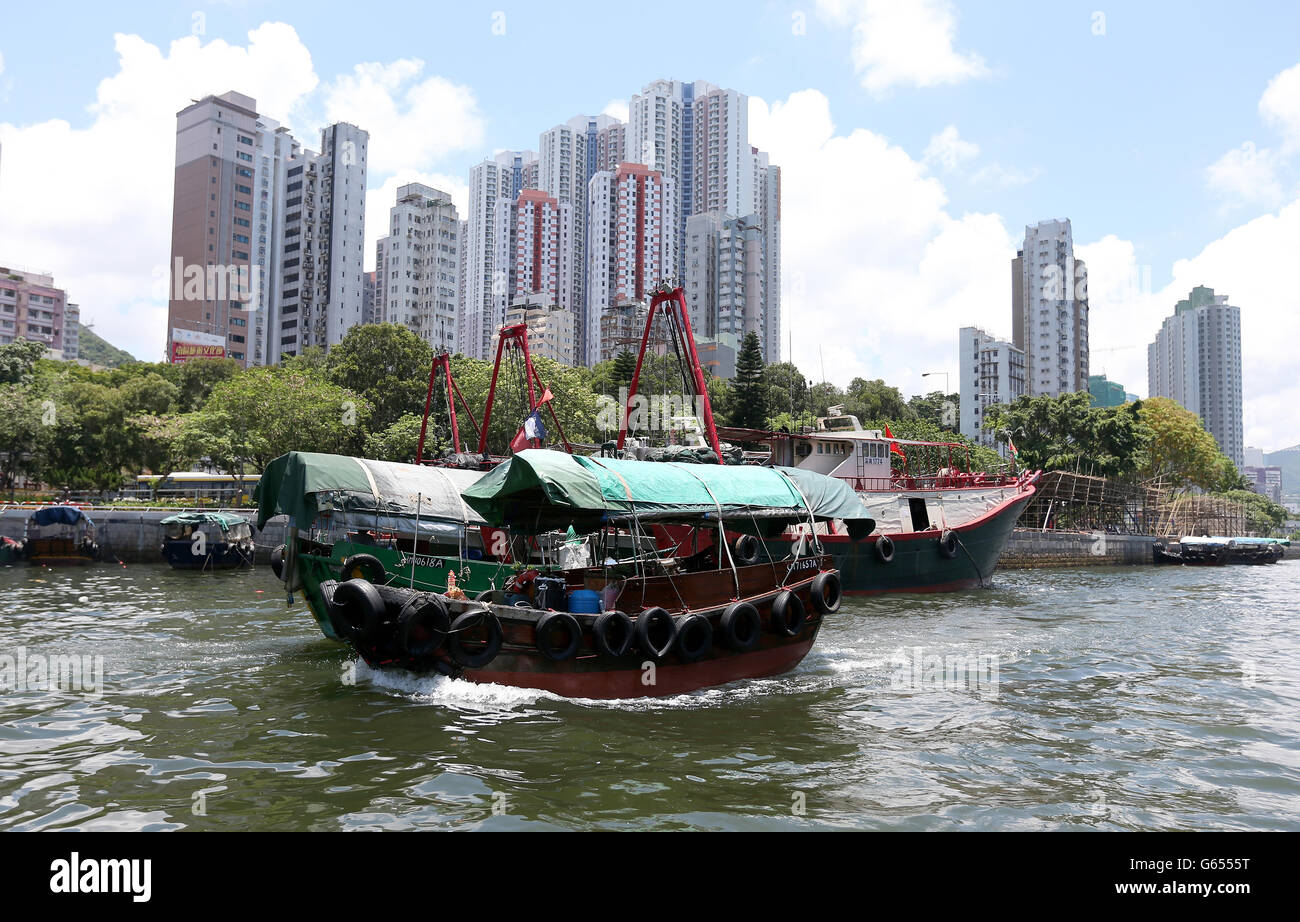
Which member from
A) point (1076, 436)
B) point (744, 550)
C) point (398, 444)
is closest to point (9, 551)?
point (398, 444)

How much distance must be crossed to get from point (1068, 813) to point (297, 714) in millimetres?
8114

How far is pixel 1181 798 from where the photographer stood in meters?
7.71

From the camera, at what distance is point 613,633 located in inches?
420

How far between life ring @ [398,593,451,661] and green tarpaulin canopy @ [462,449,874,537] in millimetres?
1920

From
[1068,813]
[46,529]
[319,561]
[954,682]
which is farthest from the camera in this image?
[46,529]

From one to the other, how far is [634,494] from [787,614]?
2.96m

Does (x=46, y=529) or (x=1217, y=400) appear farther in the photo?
(x=1217, y=400)

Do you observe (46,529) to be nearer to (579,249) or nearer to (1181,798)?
(1181,798)

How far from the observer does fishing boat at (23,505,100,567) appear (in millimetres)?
30922

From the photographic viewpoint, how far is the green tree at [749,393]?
5850 centimetres

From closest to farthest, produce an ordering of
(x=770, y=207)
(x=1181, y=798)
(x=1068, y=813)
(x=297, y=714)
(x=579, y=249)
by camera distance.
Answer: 1. (x=1068, y=813)
2. (x=1181, y=798)
3. (x=297, y=714)
4. (x=579, y=249)
5. (x=770, y=207)

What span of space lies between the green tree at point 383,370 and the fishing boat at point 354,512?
31.1m

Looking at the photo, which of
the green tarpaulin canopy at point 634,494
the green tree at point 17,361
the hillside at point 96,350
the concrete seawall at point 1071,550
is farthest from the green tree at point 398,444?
the hillside at point 96,350
